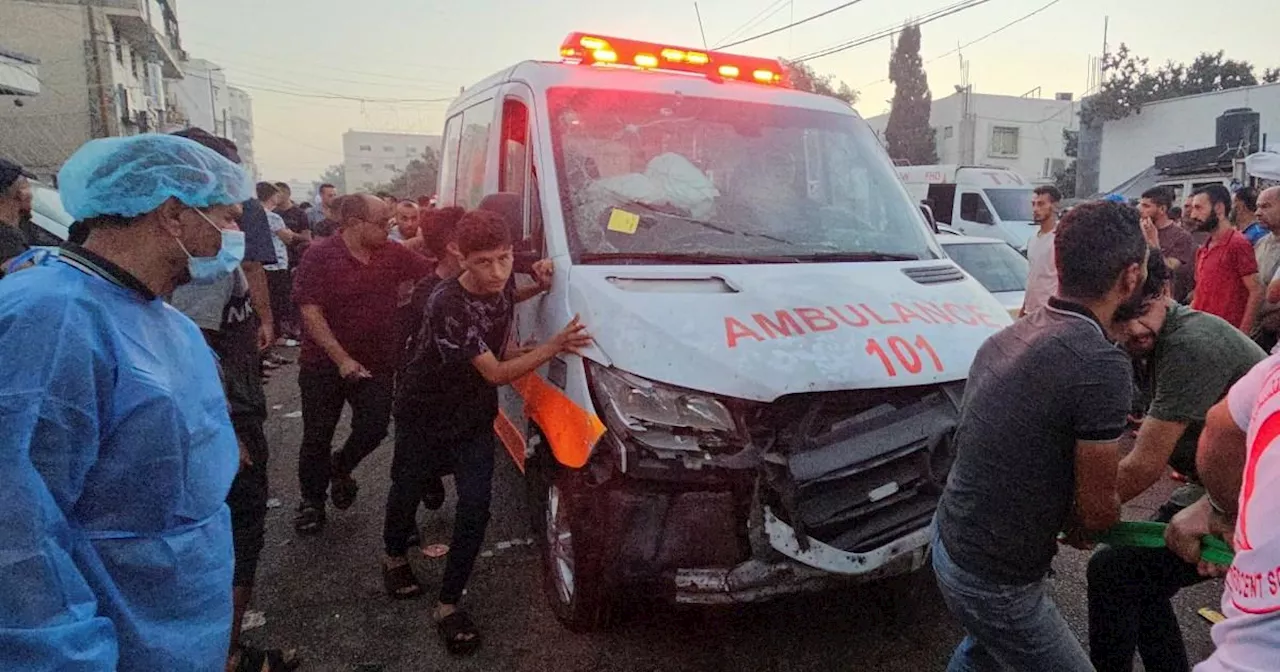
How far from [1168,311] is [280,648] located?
11.4 feet

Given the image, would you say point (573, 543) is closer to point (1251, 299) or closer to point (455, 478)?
point (455, 478)

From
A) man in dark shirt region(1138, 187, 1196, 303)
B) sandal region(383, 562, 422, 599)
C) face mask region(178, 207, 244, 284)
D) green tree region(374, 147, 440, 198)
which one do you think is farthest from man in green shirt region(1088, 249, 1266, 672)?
green tree region(374, 147, 440, 198)

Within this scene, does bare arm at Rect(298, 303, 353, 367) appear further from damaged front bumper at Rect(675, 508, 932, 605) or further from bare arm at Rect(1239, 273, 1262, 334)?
bare arm at Rect(1239, 273, 1262, 334)

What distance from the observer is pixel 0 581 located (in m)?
1.30

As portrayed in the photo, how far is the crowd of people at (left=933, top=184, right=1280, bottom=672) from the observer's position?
1.81 meters

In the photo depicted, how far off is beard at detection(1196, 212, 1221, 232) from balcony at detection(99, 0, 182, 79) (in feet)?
101

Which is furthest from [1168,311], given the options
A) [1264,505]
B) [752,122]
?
[752,122]

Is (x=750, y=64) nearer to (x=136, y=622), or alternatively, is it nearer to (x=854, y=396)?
(x=854, y=396)

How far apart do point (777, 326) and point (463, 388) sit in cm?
133

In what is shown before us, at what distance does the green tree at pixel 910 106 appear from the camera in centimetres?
4141

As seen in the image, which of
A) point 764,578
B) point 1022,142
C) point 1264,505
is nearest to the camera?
point 1264,505

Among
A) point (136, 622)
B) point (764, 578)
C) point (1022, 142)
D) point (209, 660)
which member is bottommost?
point (764, 578)

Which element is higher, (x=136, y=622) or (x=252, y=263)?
(x=252, y=263)

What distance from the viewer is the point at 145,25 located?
90.6 feet
